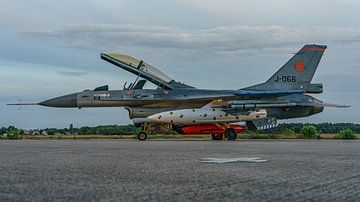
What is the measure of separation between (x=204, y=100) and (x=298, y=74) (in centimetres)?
484

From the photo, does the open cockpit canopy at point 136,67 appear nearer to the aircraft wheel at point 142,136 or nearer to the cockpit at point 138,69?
the cockpit at point 138,69

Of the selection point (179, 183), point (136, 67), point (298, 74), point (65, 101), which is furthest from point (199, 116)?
point (179, 183)

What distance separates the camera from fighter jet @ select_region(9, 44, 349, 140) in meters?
26.4

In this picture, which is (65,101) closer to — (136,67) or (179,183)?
(136,67)

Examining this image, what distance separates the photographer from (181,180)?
6.20 metres

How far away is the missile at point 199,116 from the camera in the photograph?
26.3 m

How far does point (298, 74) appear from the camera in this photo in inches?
1092

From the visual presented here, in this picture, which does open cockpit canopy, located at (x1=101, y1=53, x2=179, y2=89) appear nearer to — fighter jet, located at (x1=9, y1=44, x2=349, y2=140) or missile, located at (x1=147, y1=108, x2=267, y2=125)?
fighter jet, located at (x1=9, y1=44, x2=349, y2=140)

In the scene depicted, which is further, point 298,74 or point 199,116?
point 298,74

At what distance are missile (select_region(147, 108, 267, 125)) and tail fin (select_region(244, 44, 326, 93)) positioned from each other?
6.18 ft

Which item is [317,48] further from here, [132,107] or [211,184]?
[211,184]

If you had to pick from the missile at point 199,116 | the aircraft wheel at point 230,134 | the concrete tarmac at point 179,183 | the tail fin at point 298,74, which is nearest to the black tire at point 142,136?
the missile at point 199,116

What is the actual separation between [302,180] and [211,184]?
1.13 m

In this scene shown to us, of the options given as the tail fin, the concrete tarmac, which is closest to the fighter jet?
the tail fin
